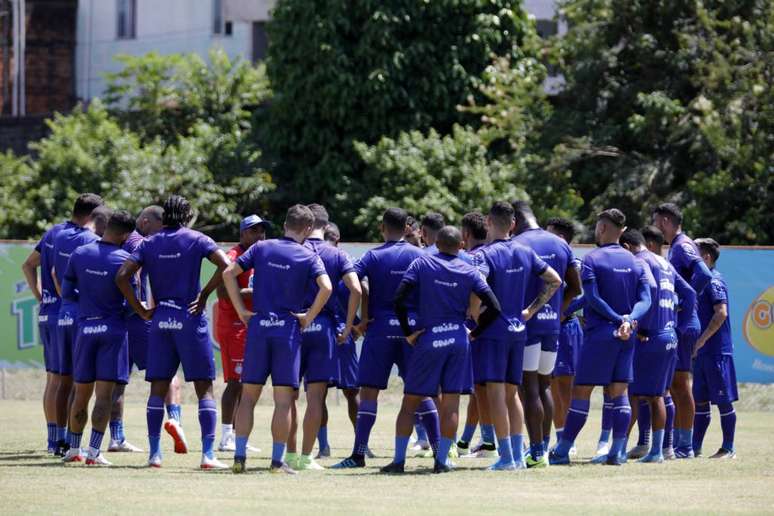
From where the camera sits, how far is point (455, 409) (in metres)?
12.8

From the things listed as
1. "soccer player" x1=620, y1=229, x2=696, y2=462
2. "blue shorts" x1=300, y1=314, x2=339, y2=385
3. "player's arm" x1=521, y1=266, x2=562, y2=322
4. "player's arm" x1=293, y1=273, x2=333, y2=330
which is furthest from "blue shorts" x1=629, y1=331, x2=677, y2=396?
"player's arm" x1=293, y1=273, x2=333, y2=330

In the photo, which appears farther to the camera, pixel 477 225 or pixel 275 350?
pixel 477 225

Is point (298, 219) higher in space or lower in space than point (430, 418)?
higher

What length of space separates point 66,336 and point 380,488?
3.96 m

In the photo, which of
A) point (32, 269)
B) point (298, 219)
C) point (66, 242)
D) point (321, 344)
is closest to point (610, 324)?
point (321, 344)

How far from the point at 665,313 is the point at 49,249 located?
574 centimetres

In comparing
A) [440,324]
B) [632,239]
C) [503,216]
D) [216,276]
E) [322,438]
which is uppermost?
[503,216]

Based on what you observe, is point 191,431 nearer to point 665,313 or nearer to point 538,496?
point 665,313

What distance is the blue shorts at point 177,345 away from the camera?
512 inches

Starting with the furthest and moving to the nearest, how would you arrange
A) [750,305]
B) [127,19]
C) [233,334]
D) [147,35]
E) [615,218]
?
[127,19]
[147,35]
[750,305]
[233,334]
[615,218]

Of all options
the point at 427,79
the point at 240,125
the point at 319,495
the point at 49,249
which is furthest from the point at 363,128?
the point at 319,495

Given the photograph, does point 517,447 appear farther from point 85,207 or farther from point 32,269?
point 32,269

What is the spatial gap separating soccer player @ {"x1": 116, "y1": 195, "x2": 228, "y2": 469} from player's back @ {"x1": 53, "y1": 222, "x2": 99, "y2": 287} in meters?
1.40

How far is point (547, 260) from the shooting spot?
13.6m
